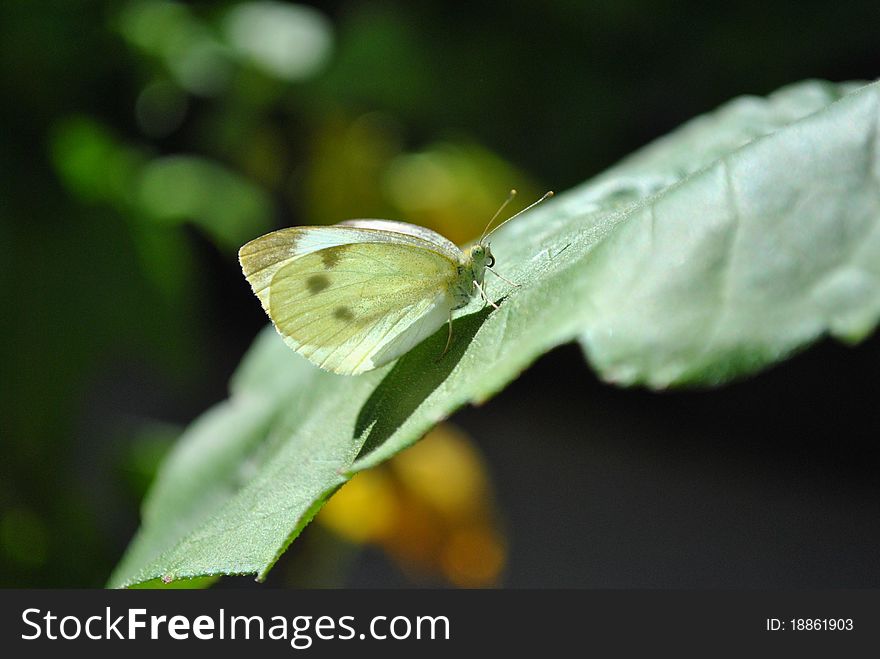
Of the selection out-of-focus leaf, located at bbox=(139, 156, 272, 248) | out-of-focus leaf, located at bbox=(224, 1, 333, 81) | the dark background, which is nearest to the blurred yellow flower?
the dark background

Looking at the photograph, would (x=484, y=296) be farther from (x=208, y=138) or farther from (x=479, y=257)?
(x=208, y=138)

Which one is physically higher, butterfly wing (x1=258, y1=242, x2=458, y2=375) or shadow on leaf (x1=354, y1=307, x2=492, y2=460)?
butterfly wing (x1=258, y1=242, x2=458, y2=375)

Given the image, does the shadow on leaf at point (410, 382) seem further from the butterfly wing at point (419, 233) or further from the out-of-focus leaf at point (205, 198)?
the out-of-focus leaf at point (205, 198)

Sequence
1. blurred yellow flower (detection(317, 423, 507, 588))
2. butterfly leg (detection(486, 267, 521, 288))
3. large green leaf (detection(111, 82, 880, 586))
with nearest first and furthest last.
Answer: large green leaf (detection(111, 82, 880, 586)) → butterfly leg (detection(486, 267, 521, 288)) → blurred yellow flower (detection(317, 423, 507, 588))

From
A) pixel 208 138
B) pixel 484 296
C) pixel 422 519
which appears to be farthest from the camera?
pixel 208 138

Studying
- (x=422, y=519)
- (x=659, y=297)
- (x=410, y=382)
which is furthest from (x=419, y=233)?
(x=422, y=519)

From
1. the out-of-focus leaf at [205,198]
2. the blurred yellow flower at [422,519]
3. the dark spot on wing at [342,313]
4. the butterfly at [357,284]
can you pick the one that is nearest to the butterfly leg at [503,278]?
the butterfly at [357,284]

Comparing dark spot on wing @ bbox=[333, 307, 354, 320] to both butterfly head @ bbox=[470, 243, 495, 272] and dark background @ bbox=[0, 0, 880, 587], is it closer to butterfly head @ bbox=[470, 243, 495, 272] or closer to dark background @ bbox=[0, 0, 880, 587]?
butterfly head @ bbox=[470, 243, 495, 272]
